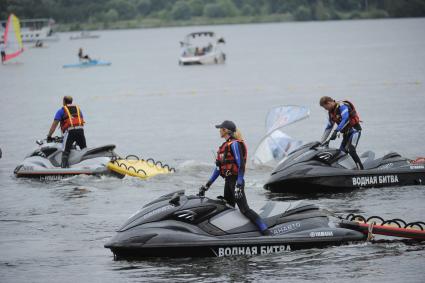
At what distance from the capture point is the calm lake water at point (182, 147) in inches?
540

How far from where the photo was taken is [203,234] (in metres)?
Result: 13.8

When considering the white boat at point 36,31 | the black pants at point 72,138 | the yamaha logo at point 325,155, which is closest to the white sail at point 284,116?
the yamaha logo at point 325,155

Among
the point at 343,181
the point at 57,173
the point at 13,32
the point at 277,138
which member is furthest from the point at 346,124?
the point at 13,32

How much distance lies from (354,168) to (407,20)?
173m

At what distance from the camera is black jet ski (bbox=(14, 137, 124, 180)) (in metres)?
21.3

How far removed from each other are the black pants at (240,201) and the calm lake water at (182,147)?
0.64 metres

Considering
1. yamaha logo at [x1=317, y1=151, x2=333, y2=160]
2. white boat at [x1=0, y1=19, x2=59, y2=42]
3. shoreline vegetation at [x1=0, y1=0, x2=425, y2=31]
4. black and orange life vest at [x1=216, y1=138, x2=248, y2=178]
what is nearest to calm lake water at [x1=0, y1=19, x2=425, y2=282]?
yamaha logo at [x1=317, y1=151, x2=333, y2=160]

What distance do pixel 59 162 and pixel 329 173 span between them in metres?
6.78

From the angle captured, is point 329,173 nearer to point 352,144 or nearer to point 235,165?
point 352,144

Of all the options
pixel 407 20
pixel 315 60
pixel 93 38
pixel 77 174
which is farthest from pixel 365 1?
pixel 77 174

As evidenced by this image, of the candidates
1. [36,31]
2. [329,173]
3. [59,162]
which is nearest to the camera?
[329,173]

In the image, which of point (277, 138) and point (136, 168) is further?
point (277, 138)

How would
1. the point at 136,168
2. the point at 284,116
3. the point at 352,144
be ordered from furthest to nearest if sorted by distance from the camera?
the point at 284,116, the point at 136,168, the point at 352,144

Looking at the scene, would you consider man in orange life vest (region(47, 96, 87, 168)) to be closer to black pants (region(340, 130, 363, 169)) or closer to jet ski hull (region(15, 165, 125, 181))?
jet ski hull (region(15, 165, 125, 181))
